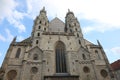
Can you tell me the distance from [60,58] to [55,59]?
110 cm

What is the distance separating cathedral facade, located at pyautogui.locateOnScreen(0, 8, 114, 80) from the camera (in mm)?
19234

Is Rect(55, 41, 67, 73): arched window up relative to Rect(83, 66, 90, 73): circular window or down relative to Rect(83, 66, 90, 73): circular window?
up

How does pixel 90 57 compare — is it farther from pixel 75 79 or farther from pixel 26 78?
pixel 26 78

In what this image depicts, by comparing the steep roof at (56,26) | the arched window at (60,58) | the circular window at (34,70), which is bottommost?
the circular window at (34,70)

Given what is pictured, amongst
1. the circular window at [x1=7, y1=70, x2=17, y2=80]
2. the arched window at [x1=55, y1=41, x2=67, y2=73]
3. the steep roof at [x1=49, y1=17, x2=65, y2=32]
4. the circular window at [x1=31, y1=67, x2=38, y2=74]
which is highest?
the steep roof at [x1=49, y1=17, x2=65, y2=32]

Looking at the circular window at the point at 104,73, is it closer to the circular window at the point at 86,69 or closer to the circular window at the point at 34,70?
the circular window at the point at 86,69

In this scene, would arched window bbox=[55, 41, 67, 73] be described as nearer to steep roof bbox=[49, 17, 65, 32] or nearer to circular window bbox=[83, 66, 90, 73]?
circular window bbox=[83, 66, 90, 73]

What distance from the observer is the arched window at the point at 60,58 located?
21.0m

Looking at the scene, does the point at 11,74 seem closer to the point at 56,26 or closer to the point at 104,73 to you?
the point at 56,26

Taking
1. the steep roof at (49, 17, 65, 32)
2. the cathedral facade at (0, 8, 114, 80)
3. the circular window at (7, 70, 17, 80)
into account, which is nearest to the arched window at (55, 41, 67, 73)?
the cathedral facade at (0, 8, 114, 80)

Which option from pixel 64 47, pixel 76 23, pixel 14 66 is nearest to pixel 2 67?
pixel 14 66

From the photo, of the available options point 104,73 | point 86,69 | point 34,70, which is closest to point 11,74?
point 34,70

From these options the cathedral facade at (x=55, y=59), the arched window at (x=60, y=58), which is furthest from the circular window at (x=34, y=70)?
the arched window at (x=60, y=58)

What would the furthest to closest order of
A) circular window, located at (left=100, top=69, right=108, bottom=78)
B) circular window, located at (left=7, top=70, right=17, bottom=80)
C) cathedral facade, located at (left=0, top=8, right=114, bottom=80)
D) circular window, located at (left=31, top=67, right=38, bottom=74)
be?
circular window, located at (left=100, top=69, right=108, bottom=78) < circular window, located at (left=31, top=67, right=38, bottom=74) < cathedral facade, located at (left=0, top=8, right=114, bottom=80) < circular window, located at (left=7, top=70, right=17, bottom=80)
